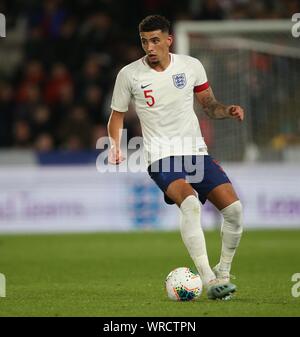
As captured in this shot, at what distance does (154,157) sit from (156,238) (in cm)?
747

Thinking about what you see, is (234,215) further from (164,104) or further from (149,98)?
(149,98)

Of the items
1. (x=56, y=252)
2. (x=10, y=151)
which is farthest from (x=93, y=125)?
(x=56, y=252)

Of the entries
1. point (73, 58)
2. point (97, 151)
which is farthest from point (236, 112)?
point (73, 58)

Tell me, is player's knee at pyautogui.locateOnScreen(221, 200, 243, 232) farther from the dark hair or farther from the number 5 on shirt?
the dark hair

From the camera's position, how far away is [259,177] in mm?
17953

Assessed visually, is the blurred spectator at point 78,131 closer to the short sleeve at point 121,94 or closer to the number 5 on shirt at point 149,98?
the short sleeve at point 121,94

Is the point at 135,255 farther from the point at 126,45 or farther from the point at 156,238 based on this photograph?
the point at 126,45

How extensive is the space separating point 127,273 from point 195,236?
2976 millimetres

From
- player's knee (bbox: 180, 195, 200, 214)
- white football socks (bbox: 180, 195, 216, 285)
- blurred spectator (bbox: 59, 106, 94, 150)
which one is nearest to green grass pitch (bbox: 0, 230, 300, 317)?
white football socks (bbox: 180, 195, 216, 285)

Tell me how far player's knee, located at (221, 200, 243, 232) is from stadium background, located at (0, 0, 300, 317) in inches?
89.2

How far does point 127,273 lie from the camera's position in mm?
→ 11680

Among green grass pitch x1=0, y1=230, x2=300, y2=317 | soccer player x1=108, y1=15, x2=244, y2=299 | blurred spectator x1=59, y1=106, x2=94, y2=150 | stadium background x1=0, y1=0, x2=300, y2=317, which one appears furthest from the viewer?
blurred spectator x1=59, y1=106, x2=94, y2=150

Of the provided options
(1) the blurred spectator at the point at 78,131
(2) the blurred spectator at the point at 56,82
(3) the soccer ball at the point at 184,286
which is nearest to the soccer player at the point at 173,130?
(3) the soccer ball at the point at 184,286

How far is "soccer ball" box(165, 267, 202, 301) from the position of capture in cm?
885
